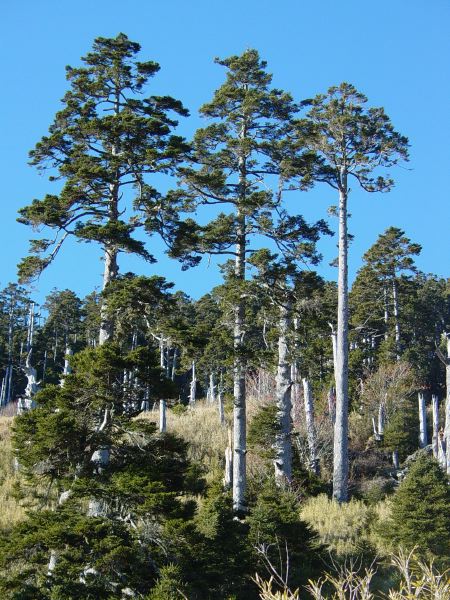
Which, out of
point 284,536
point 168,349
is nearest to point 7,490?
point 168,349

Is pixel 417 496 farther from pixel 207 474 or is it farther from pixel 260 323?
pixel 207 474

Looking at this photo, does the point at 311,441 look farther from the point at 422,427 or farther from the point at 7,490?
the point at 7,490

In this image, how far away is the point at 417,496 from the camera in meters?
17.9

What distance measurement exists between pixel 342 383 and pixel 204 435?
12.1m

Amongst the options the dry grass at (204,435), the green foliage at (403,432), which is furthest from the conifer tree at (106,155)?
the green foliage at (403,432)

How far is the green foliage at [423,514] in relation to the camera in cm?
1727

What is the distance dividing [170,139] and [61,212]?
127 inches

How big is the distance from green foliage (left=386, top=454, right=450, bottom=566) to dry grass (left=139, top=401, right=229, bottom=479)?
9382 mm

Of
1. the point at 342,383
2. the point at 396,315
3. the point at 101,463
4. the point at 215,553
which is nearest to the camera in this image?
the point at 215,553

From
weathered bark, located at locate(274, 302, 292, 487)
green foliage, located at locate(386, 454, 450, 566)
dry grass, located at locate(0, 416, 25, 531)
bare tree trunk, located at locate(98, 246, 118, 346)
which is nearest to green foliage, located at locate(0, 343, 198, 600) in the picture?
bare tree trunk, located at locate(98, 246, 118, 346)

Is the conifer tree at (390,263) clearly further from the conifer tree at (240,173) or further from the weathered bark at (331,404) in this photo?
the conifer tree at (240,173)

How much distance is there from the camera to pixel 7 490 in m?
23.4

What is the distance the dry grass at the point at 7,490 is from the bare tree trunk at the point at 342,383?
9485mm

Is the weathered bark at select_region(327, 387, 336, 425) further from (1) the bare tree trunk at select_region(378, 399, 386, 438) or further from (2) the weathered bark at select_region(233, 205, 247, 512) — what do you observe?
(2) the weathered bark at select_region(233, 205, 247, 512)
